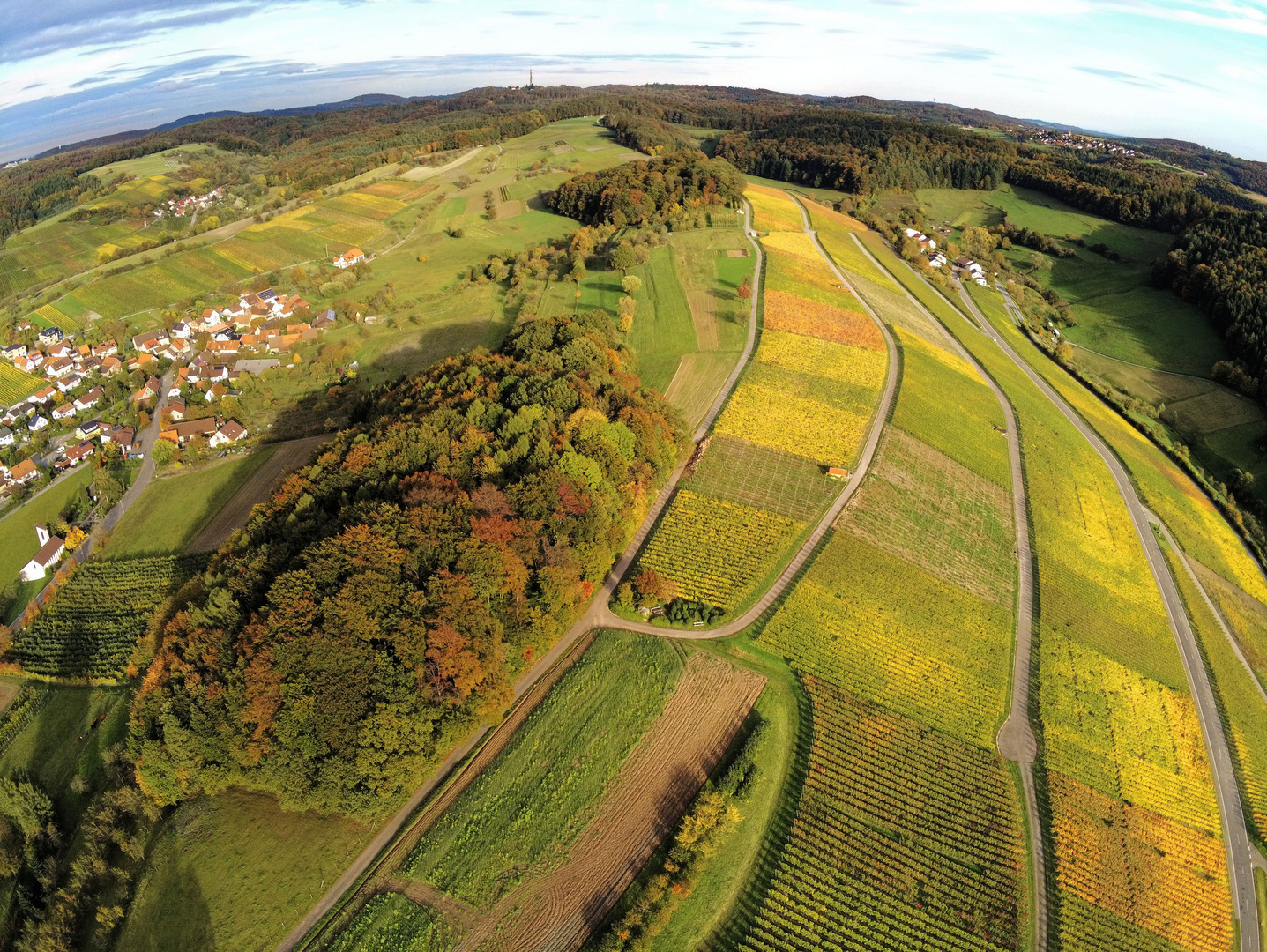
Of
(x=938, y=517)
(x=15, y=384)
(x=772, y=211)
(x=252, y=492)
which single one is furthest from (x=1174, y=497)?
(x=15, y=384)

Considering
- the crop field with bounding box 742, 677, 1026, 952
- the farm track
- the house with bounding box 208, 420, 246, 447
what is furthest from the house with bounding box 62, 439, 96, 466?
the farm track

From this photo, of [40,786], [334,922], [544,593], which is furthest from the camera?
[544,593]

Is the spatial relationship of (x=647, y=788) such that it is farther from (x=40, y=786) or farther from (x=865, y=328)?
(x=865, y=328)

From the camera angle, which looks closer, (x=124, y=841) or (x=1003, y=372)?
(x=124, y=841)

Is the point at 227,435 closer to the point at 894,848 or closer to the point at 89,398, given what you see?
the point at 89,398

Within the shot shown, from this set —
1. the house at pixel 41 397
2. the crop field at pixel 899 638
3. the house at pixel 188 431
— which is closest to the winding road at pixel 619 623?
the crop field at pixel 899 638

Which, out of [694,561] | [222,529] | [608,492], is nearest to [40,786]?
[222,529]
